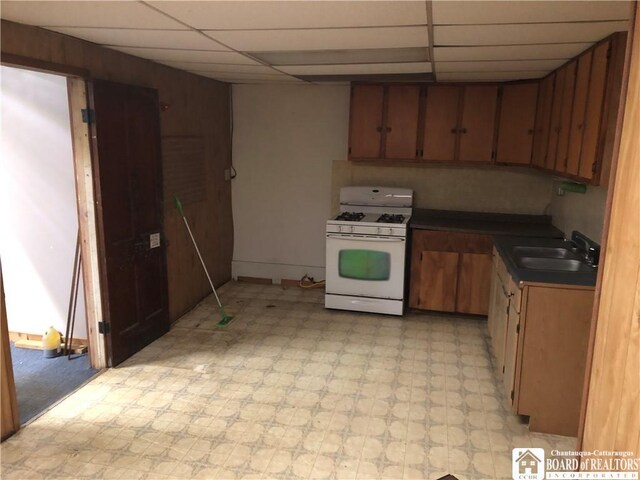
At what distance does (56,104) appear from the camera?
3502mm

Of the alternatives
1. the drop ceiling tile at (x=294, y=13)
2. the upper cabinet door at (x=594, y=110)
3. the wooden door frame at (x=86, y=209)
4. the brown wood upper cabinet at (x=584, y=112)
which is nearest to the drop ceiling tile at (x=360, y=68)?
the brown wood upper cabinet at (x=584, y=112)

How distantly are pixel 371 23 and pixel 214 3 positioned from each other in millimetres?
743

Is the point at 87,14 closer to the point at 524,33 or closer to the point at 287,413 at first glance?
the point at 524,33

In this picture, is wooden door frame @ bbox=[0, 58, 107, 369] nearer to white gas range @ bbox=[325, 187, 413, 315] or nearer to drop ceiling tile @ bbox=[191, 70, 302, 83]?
drop ceiling tile @ bbox=[191, 70, 302, 83]

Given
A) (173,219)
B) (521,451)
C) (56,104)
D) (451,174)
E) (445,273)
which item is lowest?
(521,451)

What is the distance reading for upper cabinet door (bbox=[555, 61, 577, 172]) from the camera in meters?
3.27

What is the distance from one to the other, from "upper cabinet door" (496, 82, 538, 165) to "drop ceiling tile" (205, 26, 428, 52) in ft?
6.25

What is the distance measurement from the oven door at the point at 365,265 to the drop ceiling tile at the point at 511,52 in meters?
1.76

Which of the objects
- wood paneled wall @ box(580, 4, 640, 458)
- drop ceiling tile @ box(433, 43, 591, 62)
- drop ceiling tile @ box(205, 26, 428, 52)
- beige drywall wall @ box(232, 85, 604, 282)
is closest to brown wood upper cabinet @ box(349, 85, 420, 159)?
beige drywall wall @ box(232, 85, 604, 282)

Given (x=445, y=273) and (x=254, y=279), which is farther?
(x=254, y=279)

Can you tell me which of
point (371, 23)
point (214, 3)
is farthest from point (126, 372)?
point (371, 23)

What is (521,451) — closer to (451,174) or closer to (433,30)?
(433,30)

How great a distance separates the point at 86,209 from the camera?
3.31 metres

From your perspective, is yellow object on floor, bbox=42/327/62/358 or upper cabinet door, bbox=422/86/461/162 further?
upper cabinet door, bbox=422/86/461/162
